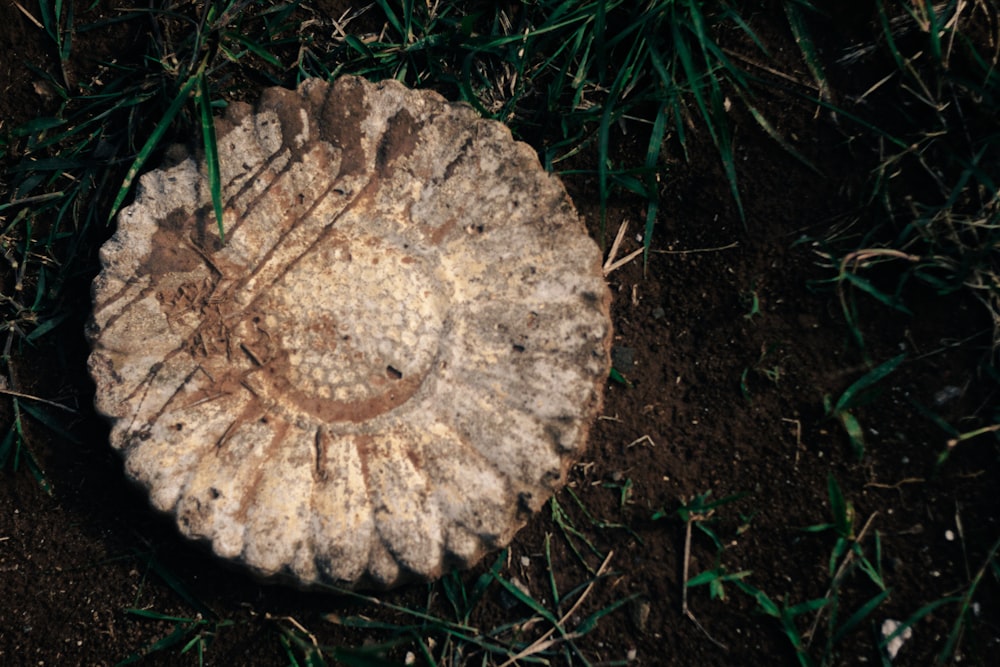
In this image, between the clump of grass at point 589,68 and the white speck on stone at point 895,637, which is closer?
the white speck on stone at point 895,637

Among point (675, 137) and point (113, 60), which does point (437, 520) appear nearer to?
point (675, 137)

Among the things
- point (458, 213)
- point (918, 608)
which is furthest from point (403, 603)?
point (918, 608)

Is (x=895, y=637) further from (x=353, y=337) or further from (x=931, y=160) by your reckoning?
(x=353, y=337)

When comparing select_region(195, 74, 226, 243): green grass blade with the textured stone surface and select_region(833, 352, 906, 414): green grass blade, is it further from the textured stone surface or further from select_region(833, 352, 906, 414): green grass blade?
select_region(833, 352, 906, 414): green grass blade

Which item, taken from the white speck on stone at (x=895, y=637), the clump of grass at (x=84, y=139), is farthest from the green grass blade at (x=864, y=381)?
the clump of grass at (x=84, y=139)

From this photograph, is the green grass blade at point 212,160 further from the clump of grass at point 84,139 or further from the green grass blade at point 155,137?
the clump of grass at point 84,139

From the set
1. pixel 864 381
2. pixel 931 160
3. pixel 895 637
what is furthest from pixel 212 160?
pixel 895 637

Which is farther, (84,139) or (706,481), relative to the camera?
(84,139)
